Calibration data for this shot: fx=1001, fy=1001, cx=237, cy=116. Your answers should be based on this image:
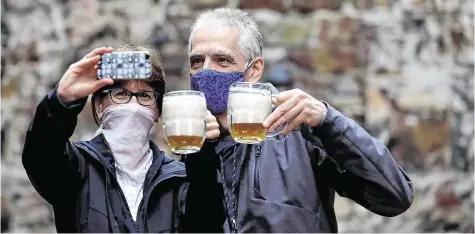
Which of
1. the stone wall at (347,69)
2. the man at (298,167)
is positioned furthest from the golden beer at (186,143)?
the stone wall at (347,69)

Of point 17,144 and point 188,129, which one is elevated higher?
point 188,129

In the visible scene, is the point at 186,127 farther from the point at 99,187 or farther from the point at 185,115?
the point at 99,187

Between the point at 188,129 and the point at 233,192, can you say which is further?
the point at 233,192

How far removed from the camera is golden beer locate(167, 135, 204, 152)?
2912 mm

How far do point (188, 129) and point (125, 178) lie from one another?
427 millimetres

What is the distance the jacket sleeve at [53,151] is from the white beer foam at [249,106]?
44cm

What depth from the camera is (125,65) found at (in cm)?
292

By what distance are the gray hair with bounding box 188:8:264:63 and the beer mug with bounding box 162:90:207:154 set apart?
1.81ft

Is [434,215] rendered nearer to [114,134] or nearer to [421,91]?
[421,91]

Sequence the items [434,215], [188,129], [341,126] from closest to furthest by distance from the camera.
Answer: [188,129] < [341,126] < [434,215]

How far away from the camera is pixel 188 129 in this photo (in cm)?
291

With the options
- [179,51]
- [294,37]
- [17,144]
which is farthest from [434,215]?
[17,144]

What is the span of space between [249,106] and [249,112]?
2cm

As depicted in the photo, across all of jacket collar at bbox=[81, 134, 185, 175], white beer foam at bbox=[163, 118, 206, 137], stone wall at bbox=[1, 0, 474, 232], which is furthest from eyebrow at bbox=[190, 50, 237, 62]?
stone wall at bbox=[1, 0, 474, 232]
